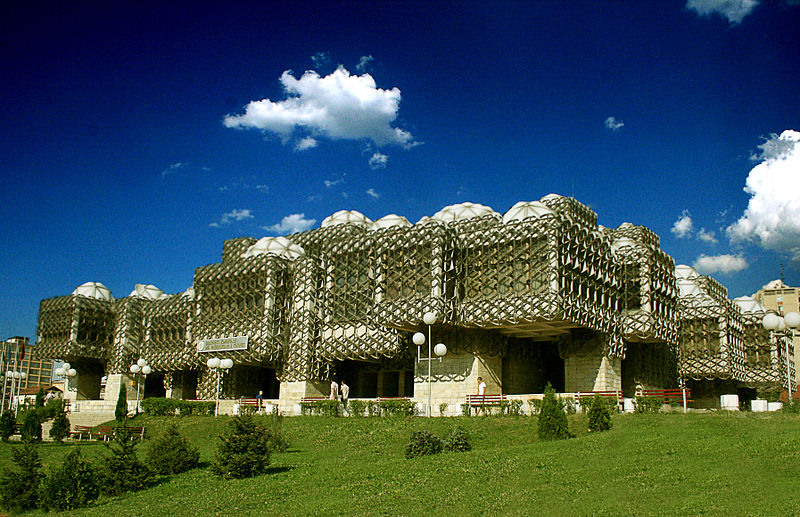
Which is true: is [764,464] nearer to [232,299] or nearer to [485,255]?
[485,255]

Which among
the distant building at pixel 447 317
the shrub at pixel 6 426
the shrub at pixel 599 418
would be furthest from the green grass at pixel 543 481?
the shrub at pixel 6 426

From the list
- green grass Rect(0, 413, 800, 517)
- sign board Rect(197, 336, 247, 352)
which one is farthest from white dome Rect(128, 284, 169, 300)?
green grass Rect(0, 413, 800, 517)

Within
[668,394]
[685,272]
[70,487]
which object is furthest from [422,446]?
[685,272]

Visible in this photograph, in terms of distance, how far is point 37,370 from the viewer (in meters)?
120

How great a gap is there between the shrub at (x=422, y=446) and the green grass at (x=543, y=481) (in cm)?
72

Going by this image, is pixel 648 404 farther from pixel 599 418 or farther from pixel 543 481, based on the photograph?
pixel 543 481

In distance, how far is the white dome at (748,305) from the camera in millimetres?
53088

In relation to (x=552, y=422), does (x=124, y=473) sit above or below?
below

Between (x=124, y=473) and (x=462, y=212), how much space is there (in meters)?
29.0

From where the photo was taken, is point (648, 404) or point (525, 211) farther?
point (525, 211)

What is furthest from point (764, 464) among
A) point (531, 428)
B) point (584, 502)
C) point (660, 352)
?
point (660, 352)

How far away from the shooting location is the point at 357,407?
31.0 meters

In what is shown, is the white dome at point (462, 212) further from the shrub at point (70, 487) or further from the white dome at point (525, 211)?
the shrub at point (70, 487)

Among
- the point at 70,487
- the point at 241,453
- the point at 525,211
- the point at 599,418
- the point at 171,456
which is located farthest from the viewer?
the point at 525,211
